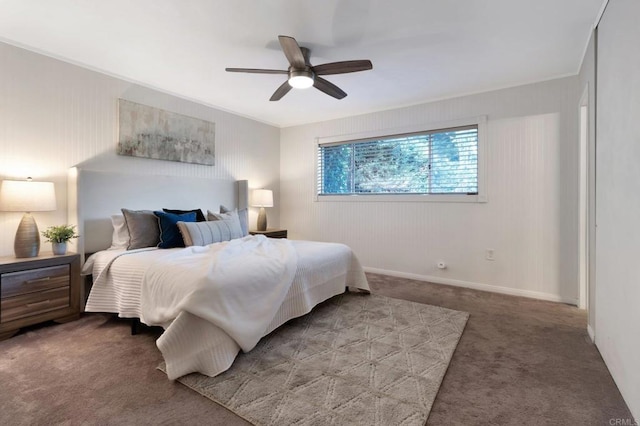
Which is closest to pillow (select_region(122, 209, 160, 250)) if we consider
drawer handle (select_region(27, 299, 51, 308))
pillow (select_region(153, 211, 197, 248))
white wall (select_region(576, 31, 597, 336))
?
pillow (select_region(153, 211, 197, 248))

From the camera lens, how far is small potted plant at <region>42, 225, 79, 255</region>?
8.88 ft

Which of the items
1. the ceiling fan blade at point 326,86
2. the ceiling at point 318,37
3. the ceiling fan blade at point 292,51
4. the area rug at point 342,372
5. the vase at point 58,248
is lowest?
the area rug at point 342,372

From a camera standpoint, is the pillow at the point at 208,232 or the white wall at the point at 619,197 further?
the pillow at the point at 208,232

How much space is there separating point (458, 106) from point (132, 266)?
159 inches

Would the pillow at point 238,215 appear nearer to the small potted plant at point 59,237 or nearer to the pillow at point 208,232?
the pillow at point 208,232

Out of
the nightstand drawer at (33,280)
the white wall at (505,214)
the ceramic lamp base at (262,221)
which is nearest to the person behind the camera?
the nightstand drawer at (33,280)

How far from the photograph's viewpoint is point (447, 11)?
2.22 m

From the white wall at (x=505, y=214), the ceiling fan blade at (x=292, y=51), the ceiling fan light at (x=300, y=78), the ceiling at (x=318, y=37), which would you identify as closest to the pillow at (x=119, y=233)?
the ceiling at (x=318, y=37)

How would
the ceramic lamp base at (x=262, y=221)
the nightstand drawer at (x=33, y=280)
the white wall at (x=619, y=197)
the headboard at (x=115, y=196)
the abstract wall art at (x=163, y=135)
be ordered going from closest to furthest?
the white wall at (x=619, y=197), the nightstand drawer at (x=33, y=280), the headboard at (x=115, y=196), the abstract wall art at (x=163, y=135), the ceramic lamp base at (x=262, y=221)

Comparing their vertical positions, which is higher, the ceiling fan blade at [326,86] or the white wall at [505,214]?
the ceiling fan blade at [326,86]

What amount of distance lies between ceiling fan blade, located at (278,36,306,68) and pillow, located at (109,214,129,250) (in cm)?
236

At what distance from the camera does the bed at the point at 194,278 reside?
1892 mm

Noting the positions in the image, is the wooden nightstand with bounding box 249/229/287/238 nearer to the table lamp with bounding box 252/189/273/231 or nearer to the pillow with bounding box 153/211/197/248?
the table lamp with bounding box 252/189/273/231

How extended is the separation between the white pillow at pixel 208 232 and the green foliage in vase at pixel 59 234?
914 mm
